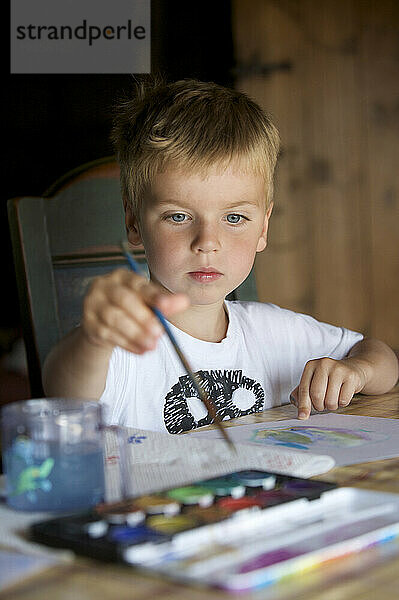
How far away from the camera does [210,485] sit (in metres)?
0.56

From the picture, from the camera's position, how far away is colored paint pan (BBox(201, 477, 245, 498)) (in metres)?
0.54

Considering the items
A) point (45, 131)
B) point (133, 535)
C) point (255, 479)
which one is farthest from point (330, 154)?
point (133, 535)

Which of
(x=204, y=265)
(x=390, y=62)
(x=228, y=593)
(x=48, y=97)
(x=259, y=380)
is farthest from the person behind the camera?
(x=48, y=97)

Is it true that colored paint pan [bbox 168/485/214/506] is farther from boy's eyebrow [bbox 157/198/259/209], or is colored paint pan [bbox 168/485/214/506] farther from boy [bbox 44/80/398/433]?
boy's eyebrow [bbox 157/198/259/209]

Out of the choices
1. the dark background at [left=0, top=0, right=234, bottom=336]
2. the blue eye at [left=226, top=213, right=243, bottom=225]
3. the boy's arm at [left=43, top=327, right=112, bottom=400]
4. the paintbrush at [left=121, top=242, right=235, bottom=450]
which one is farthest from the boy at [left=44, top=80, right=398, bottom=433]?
the dark background at [left=0, top=0, right=234, bottom=336]

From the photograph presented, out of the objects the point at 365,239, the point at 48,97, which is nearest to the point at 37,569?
the point at 365,239

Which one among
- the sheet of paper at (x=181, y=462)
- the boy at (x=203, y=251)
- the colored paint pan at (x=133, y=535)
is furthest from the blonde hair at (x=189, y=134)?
the colored paint pan at (x=133, y=535)

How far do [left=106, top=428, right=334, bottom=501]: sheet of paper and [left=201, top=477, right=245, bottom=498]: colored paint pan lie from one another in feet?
0.13

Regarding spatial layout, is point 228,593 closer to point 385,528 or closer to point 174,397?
point 385,528

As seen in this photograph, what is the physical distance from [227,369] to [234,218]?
242mm

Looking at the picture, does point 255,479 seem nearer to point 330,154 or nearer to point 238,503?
point 238,503

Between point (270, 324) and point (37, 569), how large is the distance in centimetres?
100

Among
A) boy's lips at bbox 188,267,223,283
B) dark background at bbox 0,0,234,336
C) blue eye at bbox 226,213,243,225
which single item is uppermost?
dark background at bbox 0,0,234,336

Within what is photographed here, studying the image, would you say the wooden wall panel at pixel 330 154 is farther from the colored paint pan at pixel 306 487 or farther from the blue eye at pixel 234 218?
the colored paint pan at pixel 306 487
